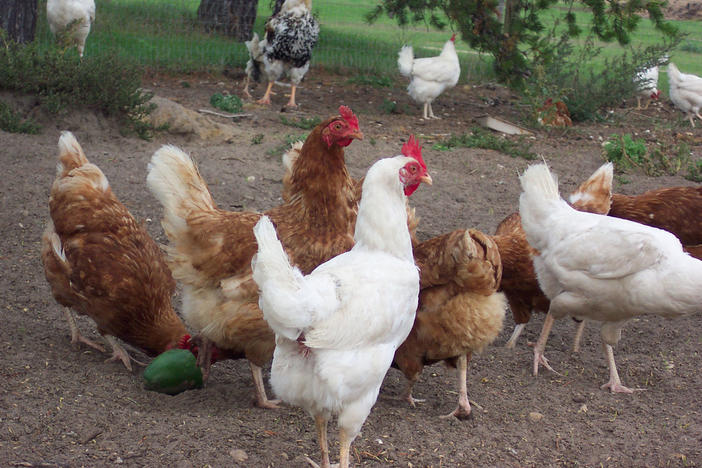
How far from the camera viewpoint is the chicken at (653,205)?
502 cm

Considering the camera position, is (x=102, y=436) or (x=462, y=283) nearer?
(x=102, y=436)

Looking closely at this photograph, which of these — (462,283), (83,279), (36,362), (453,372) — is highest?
(462,283)

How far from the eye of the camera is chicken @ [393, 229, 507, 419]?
3406 mm

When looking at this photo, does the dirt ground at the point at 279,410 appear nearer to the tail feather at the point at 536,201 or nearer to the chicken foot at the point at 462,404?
the chicken foot at the point at 462,404

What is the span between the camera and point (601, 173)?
198 inches

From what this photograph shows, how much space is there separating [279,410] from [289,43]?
303 inches

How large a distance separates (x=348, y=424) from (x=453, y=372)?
5.76 ft

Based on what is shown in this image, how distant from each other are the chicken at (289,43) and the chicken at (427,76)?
4.89 ft

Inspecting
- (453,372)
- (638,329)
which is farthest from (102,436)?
(638,329)

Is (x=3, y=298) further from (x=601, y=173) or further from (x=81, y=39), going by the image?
(x=81, y=39)

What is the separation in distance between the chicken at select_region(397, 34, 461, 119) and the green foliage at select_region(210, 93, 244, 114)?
2661mm

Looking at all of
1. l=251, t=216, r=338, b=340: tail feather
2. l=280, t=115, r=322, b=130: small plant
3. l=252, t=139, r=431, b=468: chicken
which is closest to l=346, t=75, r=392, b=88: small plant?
l=280, t=115, r=322, b=130: small plant

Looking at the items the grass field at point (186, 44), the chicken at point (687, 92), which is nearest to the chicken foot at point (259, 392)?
the grass field at point (186, 44)

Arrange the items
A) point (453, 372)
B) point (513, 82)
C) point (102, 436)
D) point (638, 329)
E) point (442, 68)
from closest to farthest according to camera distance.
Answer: point (102, 436)
point (453, 372)
point (638, 329)
point (513, 82)
point (442, 68)
